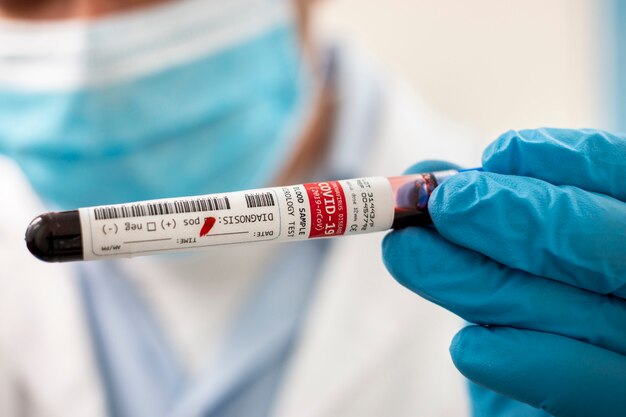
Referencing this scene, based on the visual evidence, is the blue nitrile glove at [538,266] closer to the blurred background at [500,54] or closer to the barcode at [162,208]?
the barcode at [162,208]

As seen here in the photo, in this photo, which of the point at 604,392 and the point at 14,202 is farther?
the point at 14,202

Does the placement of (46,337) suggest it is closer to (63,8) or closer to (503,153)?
(63,8)

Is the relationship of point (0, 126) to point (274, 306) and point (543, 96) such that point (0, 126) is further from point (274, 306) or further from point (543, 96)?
point (543, 96)

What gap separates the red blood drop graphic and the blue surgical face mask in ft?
1.34

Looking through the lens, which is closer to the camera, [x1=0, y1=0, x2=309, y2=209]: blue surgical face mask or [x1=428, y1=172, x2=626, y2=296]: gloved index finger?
[x1=428, y1=172, x2=626, y2=296]: gloved index finger

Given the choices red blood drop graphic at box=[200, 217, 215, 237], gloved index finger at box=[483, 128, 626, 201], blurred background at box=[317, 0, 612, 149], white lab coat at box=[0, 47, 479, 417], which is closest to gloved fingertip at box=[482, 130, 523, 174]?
gloved index finger at box=[483, 128, 626, 201]

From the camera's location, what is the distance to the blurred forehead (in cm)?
83

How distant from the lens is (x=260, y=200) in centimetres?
48

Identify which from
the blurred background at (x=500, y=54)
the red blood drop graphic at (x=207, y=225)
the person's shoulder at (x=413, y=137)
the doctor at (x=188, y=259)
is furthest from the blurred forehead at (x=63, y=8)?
the blurred background at (x=500, y=54)

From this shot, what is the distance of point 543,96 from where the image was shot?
1.70m

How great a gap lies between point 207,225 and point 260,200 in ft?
0.13

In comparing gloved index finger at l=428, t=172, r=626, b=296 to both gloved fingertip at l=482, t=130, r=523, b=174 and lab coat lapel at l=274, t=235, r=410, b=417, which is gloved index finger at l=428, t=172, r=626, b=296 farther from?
lab coat lapel at l=274, t=235, r=410, b=417

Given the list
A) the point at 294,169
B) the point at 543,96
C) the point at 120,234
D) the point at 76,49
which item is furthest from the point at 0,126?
the point at 543,96

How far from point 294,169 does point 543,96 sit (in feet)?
2.97
